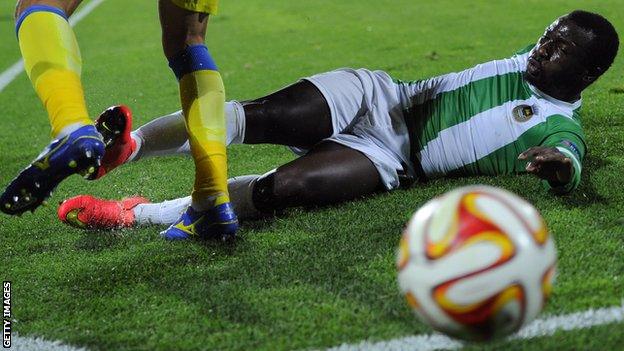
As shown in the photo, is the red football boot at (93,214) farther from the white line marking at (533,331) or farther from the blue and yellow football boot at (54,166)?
the white line marking at (533,331)

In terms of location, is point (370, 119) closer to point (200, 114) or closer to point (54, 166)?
point (200, 114)

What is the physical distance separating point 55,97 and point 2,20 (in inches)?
471

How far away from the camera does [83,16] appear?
46.0ft

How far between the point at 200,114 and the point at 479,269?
1700 millimetres

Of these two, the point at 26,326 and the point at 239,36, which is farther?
the point at 239,36

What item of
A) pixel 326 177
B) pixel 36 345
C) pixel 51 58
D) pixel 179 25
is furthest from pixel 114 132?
pixel 36 345

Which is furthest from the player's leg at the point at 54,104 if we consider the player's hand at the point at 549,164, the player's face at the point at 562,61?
the player's face at the point at 562,61

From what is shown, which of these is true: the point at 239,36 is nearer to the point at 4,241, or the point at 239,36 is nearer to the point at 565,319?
the point at 4,241

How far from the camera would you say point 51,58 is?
9.75 feet

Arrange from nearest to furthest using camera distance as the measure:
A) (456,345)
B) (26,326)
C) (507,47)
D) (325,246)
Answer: (456,345)
(26,326)
(325,246)
(507,47)

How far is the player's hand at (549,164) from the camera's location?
10.4ft

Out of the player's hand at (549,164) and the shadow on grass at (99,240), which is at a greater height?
the player's hand at (549,164)

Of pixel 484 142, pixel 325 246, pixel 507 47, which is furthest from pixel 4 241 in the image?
pixel 507 47

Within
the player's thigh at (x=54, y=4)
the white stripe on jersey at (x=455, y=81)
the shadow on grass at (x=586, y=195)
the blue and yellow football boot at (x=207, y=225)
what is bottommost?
the shadow on grass at (x=586, y=195)
